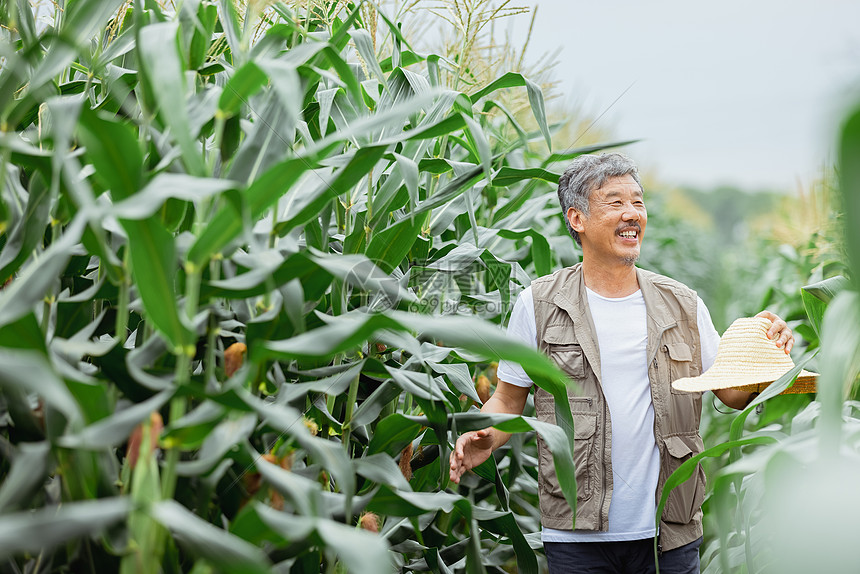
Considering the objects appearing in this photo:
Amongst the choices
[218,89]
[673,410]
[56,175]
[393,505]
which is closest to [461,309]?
[673,410]

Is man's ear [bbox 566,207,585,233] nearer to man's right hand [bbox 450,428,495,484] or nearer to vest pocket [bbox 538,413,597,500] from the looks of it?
vest pocket [bbox 538,413,597,500]

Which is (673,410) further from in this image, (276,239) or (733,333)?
(276,239)

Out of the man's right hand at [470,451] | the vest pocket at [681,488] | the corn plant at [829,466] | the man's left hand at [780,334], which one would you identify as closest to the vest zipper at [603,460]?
the vest pocket at [681,488]

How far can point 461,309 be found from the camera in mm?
1896

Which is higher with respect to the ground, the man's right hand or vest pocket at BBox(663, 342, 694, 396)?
vest pocket at BBox(663, 342, 694, 396)

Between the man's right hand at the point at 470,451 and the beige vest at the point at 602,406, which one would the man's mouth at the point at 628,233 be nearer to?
the beige vest at the point at 602,406

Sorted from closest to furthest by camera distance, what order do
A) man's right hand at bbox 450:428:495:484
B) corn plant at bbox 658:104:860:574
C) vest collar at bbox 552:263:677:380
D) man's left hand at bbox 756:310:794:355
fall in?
corn plant at bbox 658:104:860:574
man's right hand at bbox 450:428:495:484
man's left hand at bbox 756:310:794:355
vest collar at bbox 552:263:677:380

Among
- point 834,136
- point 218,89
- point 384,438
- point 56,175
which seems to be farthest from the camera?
point 384,438

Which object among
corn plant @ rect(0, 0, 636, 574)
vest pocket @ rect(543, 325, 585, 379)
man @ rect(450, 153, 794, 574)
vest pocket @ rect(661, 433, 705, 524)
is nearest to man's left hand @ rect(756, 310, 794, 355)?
man @ rect(450, 153, 794, 574)

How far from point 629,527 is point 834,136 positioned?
1236 mm

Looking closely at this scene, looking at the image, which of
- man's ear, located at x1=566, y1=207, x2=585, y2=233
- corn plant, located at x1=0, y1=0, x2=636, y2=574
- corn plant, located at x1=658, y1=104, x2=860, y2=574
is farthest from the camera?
man's ear, located at x1=566, y1=207, x2=585, y2=233

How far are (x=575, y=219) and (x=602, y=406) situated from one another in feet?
1.55

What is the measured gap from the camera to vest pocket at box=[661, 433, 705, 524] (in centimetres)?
172

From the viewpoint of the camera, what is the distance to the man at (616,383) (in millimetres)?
1726
